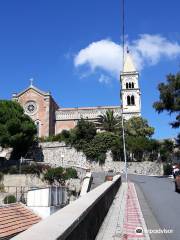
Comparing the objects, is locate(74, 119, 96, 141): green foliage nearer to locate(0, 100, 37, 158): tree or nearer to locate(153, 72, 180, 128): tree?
locate(0, 100, 37, 158): tree

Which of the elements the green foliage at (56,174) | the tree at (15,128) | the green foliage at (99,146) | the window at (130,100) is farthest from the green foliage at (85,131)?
the window at (130,100)

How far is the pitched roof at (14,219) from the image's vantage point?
1415 centimetres

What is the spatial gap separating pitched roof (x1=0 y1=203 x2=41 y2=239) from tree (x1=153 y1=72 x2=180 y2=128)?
24.2 meters

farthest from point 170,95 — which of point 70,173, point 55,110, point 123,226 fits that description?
point 55,110

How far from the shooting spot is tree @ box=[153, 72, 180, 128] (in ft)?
134

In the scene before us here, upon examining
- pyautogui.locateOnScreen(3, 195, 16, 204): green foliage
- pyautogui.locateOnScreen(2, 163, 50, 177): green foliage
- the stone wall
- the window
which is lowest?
pyautogui.locateOnScreen(3, 195, 16, 204): green foliage

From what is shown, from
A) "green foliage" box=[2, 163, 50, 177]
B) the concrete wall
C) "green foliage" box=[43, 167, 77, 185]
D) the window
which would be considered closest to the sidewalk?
the concrete wall

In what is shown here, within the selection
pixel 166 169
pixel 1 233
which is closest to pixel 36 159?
pixel 166 169

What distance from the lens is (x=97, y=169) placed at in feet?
238

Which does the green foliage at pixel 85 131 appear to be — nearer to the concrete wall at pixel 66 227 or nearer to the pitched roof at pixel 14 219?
the pitched roof at pixel 14 219

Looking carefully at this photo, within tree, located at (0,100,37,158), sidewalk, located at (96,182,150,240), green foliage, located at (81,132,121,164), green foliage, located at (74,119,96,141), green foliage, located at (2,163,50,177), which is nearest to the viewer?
sidewalk, located at (96,182,150,240)

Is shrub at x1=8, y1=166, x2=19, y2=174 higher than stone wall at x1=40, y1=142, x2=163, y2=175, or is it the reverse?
stone wall at x1=40, y1=142, x2=163, y2=175

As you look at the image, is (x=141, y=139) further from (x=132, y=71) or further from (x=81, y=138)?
(x=132, y=71)

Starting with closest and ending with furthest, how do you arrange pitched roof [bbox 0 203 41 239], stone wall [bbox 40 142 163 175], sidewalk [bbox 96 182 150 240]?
sidewalk [bbox 96 182 150 240] < pitched roof [bbox 0 203 41 239] < stone wall [bbox 40 142 163 175]
